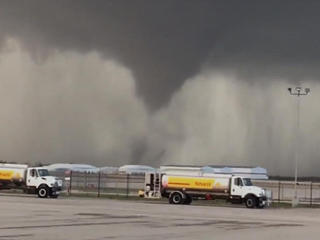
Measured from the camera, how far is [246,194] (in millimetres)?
56812

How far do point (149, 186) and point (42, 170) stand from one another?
36.7 feet

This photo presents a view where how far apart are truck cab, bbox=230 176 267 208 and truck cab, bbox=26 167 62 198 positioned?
1683cm

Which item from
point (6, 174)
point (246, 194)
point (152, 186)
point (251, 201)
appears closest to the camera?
point (251, 201)

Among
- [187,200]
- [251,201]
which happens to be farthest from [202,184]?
[251,201]

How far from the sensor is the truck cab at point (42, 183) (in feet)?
198

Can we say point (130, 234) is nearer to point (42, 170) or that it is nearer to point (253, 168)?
point (42, 170)

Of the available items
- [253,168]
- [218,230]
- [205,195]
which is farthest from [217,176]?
[253,168]

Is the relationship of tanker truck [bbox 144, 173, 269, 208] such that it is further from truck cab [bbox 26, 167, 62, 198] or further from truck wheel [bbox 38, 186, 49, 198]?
truck wheel [bbox 38, 186, 49, 198]

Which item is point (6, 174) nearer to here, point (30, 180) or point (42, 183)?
point (30, 180)

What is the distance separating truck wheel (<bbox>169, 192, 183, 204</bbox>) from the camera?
191 ft

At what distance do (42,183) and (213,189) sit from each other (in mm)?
16464

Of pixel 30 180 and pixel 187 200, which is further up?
pixel 30 180

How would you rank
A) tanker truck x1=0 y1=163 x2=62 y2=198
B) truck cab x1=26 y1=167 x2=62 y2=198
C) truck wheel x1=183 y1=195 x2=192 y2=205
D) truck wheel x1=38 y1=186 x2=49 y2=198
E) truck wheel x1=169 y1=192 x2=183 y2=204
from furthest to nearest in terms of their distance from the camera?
1. tanker truck x1=0 y1=163 x2=62 y2=198
2. truck cab x1=26 y1=167 x2=62 y2=198
3. truck wheel x1=38 y1=186 x2=49 y2=198
4. truck wheel x1=169 y1=192 x2=183 y2=204
5. truck wheel x1=183 y1=195 x2=192 y2=205

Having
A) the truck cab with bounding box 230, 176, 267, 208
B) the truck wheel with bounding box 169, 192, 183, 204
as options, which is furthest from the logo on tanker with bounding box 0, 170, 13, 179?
the truck cab with bounding box 230, 176, 267, 208
